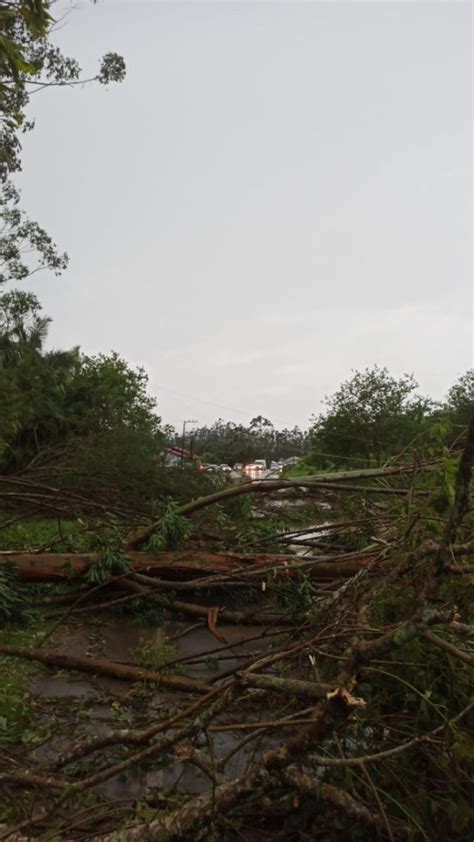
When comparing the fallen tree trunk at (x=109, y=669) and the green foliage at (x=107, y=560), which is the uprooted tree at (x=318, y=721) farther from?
the green foliage at (x=107, y=560)

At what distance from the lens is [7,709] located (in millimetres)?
3314

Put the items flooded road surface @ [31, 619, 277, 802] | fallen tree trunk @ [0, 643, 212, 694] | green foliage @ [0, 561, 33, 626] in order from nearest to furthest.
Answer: flooded road surface @ [31, 619, 277, 802] → fallen tree trunk @ [0, 643, 212, 694] → green foliage @ [0, 561, 33, 626]

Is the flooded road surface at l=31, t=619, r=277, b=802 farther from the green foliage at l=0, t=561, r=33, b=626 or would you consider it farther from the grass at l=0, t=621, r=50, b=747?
the green foliage at l=0, t=561, r=33, b=626

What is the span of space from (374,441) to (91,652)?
17.9m

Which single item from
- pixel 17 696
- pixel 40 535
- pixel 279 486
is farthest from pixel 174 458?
pixel 17 696

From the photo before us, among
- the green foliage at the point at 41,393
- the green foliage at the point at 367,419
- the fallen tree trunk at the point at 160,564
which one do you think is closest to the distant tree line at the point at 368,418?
the green foliage at the point at 367,419

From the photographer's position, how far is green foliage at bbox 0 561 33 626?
489 cm

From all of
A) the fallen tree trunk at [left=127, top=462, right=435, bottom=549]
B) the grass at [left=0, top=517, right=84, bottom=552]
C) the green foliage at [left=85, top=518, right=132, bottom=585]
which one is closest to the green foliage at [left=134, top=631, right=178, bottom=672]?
the green foliage at [left=85, top=518, right=132, bottom=585]

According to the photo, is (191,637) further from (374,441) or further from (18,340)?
(374,441)

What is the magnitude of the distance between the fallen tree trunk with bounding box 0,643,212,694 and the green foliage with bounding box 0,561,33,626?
1132 millimetres

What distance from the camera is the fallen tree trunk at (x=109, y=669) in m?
3.48

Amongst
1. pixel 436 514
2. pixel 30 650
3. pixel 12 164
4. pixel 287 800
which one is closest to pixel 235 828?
pixel 287 800

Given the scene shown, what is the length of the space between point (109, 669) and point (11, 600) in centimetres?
150

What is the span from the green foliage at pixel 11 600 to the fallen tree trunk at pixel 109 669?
1.13m
